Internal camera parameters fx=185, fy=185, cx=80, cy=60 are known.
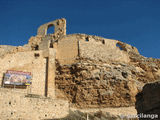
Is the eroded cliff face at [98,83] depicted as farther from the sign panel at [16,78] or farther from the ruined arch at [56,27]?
the ruined arch at [56,27]

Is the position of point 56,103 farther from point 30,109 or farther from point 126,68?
point 126,68

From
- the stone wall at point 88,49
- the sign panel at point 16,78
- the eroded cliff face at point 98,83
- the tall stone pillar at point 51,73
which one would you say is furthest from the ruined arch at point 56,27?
the sign panel at point 16,78

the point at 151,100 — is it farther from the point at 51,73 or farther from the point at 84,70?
the point at 51,73

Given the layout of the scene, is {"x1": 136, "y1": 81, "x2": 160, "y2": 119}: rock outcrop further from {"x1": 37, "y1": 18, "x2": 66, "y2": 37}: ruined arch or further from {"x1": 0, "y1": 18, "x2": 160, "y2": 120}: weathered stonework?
{"x1": 37, "y1": 18, "x2": 66, "y2": 37}: ruined arch

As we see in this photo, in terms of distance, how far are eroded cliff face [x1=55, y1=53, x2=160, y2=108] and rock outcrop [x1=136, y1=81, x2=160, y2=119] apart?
46.1 feet

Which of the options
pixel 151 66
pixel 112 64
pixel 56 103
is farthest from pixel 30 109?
pixel 151 66

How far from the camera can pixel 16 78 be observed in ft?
59.4

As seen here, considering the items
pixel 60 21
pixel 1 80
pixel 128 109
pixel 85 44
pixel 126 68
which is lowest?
pixel 128 109

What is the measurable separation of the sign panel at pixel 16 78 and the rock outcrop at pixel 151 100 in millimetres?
16194

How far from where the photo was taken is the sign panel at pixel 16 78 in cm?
1791

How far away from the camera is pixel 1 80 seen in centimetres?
1809

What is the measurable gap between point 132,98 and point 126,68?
3725 mm

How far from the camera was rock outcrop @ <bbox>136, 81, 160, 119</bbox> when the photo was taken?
2.89m

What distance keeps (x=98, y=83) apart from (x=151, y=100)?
49.1 feet
